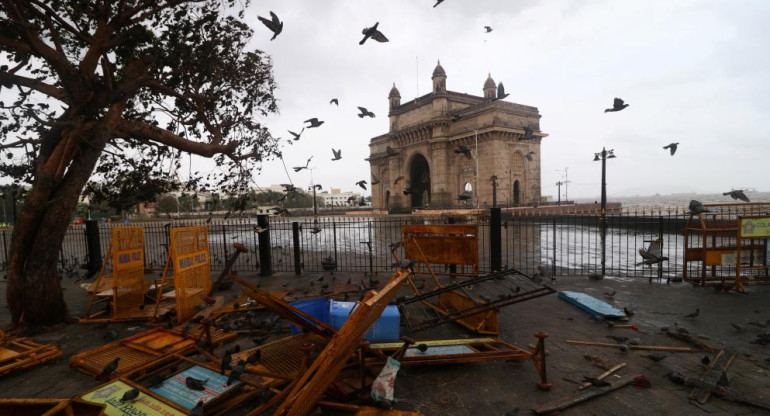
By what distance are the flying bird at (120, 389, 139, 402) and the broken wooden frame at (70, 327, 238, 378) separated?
0.77 metres

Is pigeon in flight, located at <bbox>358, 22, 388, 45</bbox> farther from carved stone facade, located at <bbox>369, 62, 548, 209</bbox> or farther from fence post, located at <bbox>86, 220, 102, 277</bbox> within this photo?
carved stone facade, located at <bbox>369, 62, 548, 209</bbox>

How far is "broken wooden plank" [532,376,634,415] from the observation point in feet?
10.8

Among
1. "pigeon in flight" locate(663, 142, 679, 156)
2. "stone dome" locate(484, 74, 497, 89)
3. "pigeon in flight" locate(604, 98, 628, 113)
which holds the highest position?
"stone dome" locate(484, 74, 497, 89)

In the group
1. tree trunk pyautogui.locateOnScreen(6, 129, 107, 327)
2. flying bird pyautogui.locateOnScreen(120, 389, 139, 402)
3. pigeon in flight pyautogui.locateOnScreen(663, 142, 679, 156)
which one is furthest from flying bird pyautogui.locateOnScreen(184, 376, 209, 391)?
pigeon in flight pyautogui.locateOnScreen(663, 142, 679, 156)

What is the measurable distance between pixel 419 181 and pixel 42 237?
50.4 m

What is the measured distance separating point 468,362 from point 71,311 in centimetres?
822

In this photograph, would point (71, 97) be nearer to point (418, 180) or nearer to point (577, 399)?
point (577, 399)

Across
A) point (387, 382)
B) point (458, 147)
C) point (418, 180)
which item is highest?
point (458, 147)

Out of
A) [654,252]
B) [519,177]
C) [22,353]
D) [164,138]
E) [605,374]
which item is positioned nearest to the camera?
[605,374]

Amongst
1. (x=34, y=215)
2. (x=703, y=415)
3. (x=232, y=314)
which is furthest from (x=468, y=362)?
(x=34, y=215)

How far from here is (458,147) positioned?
39031mm

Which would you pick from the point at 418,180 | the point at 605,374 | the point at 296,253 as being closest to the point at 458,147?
the point at 418,180

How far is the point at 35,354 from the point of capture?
15.1 ft

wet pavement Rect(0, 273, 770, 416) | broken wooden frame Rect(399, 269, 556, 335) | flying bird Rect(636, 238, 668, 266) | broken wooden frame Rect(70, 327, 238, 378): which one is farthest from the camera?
flying bird Rect(636, 238, 668, 266)
